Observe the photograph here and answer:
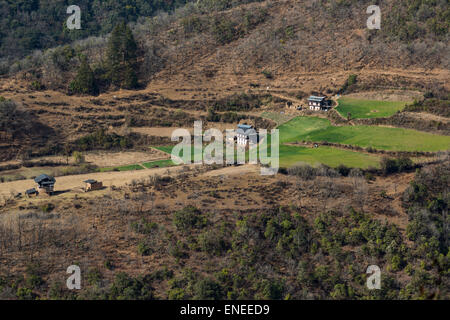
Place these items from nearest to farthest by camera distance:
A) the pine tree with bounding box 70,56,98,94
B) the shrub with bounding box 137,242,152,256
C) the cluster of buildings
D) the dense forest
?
the shrub with bounding box 137,242,152,256 → the cluster of buildings → the pine tree with bounding box 70,56,98,94 → the dense forest

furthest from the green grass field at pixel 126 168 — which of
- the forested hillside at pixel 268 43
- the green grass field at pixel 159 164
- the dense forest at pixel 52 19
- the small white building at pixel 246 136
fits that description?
the dense forest at pixel 52 19

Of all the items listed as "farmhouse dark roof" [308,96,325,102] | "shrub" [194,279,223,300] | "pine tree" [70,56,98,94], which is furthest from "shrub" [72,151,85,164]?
"shrub" [194,279,223,300]

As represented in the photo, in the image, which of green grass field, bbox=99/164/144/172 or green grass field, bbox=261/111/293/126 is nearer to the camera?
green grass field, bbox=99/164/144/172

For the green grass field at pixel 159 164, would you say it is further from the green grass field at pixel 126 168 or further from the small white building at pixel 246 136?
the small white building at pixel 246 136

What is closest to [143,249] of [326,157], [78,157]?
[326,157]

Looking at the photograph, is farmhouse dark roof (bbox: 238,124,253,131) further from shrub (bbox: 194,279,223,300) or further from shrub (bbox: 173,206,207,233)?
shrub (bbox: 194,279,223,300)

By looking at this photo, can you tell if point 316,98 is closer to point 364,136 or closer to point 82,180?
point 364,136

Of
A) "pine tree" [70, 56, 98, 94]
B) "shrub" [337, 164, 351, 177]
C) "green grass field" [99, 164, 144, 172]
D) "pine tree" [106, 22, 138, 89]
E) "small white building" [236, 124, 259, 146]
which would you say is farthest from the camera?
"pine tree" [106, 22, 138, 89]
